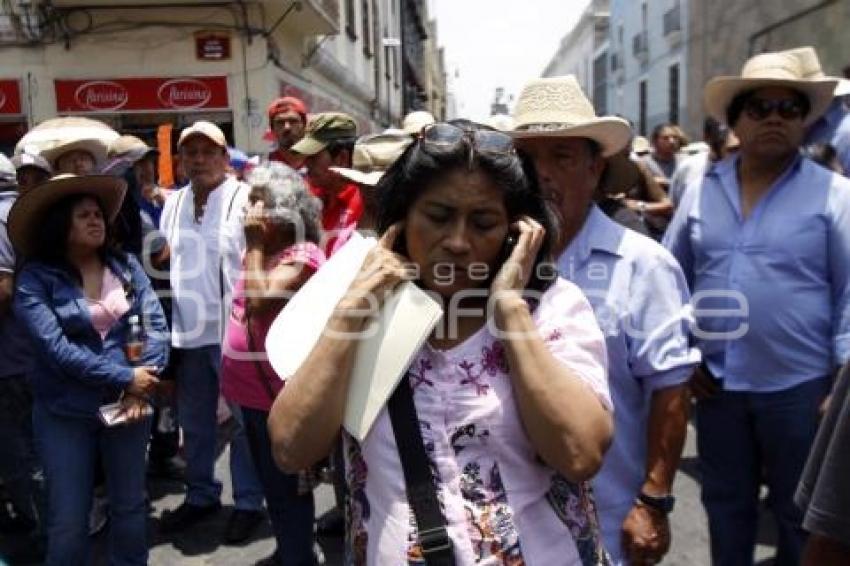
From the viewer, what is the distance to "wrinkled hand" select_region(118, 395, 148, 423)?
3.05 m

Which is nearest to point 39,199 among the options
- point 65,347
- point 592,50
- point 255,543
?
point 65,347

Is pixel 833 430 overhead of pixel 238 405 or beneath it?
overhead

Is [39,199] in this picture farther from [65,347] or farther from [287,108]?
[287,108]

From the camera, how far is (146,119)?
A: 1088 cm

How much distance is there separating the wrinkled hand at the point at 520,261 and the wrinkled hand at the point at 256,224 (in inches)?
65.8

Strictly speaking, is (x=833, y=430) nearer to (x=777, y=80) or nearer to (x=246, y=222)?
(x=777, y=80)

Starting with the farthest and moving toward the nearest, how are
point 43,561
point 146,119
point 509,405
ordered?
point 146,119
point 43,561
point 509,405

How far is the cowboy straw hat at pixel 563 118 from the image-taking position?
2.15 metres

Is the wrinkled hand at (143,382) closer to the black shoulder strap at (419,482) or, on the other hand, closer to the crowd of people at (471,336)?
the crowd of people at (471,336)

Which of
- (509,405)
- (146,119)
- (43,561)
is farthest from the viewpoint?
(146,119)

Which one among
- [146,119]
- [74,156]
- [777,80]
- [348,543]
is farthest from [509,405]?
[146,119]

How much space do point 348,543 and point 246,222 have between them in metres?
1.79

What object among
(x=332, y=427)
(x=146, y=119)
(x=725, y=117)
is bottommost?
(x=332, y=427)

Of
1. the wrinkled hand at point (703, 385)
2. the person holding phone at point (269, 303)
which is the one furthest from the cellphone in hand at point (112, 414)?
the wrinkled hand at point (703, 385)
